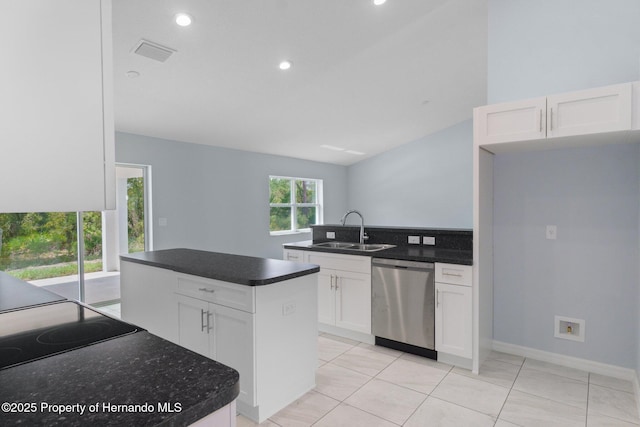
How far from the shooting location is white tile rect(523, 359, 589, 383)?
257 centimetres

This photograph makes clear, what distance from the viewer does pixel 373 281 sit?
3.06 m

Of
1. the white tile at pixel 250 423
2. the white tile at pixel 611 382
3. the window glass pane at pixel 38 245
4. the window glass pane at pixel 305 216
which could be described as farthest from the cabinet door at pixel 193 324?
the window glass pane at pixel 305 216

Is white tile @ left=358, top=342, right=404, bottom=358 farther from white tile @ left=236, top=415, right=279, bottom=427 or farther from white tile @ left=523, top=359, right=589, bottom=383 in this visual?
white tile @ left=236, top=415, right=279, bottom=427

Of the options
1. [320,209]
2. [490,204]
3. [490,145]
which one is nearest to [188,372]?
[490,145]

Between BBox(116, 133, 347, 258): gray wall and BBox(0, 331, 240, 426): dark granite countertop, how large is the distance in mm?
4096

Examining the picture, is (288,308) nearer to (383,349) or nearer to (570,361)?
(383,349)

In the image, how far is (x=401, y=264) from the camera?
290 centimetres

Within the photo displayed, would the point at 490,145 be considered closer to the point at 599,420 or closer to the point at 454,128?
the point at 599,420

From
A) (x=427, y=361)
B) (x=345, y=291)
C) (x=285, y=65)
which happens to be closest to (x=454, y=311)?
(x=427, y=361)

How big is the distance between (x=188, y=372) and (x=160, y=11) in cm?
263

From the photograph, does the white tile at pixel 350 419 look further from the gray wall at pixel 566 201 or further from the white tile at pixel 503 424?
the gray wall at pixel 566 201

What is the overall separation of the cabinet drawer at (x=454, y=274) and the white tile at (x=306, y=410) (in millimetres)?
1219

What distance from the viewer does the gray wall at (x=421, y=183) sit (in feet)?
23.0

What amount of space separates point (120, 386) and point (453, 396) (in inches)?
86.6
